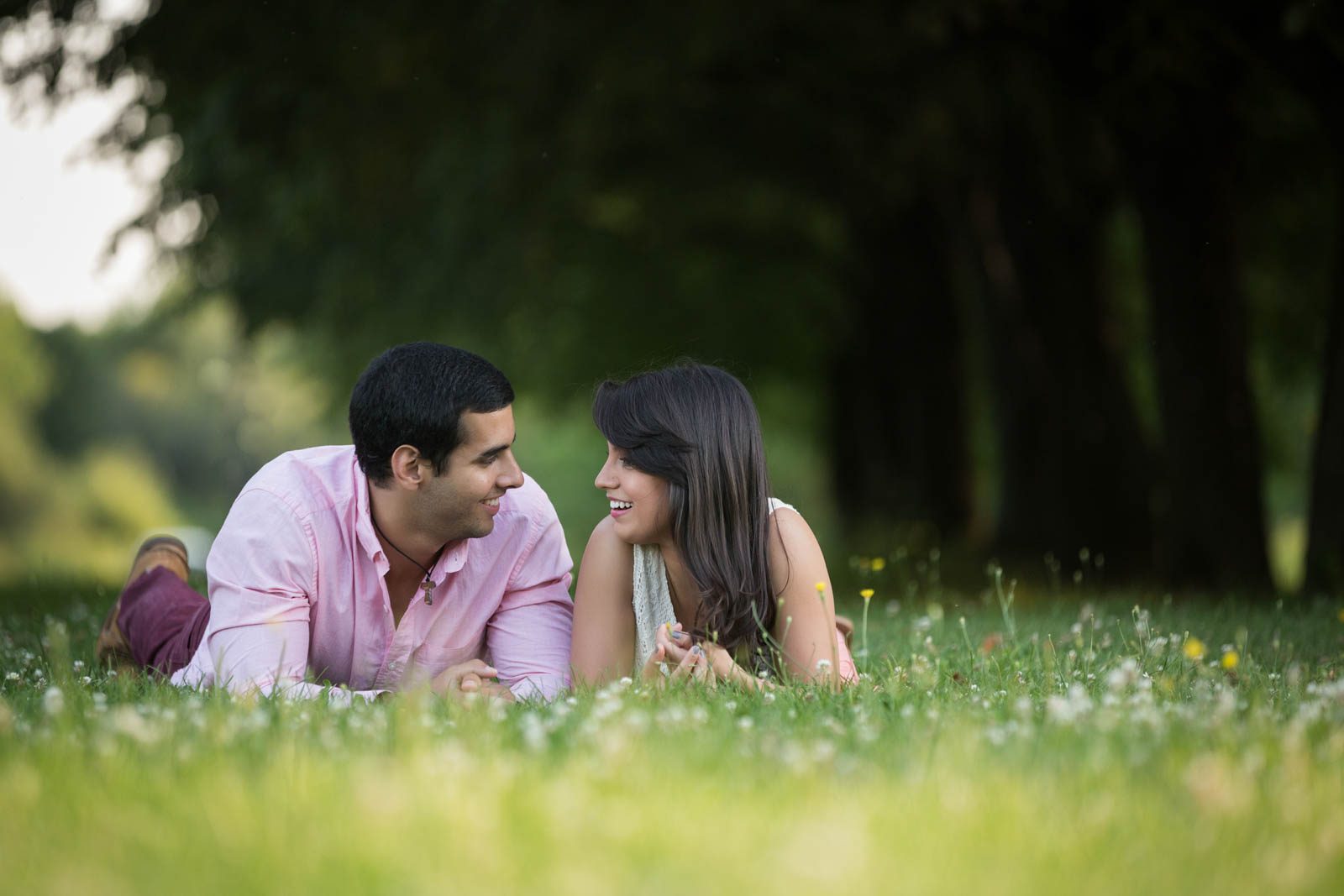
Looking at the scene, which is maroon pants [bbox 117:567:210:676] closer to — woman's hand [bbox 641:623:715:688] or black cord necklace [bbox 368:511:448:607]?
black cord necklace [bbox 368:511:448:607]

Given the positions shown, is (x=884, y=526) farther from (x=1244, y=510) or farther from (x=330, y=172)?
(x=330, y=172)

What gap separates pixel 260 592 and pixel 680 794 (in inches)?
95.5

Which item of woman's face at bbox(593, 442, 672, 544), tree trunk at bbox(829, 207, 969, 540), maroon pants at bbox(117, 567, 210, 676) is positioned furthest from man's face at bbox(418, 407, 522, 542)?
tree trunk at bbox(829, 207, 969, 540)

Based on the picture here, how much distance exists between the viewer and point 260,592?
4.81 m

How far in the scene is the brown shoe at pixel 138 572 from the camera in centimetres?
616

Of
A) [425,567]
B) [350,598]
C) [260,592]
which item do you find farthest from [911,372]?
[260,592]

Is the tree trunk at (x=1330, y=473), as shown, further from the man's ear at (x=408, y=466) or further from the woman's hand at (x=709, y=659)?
the man's ear at (x=408, y=466)

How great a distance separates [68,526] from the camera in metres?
47.9

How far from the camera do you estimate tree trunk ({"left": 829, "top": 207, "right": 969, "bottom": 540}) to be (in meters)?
18.1

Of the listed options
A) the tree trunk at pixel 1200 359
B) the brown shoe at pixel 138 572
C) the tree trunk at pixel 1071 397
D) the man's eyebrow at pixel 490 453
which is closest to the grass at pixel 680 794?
the man's eyebrow at pixel 490 453

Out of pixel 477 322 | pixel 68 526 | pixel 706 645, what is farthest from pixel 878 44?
pixel 68 526

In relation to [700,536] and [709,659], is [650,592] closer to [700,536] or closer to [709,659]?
[700,536]

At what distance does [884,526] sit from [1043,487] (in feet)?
16.9

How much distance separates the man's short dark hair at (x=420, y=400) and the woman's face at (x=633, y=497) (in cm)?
48
